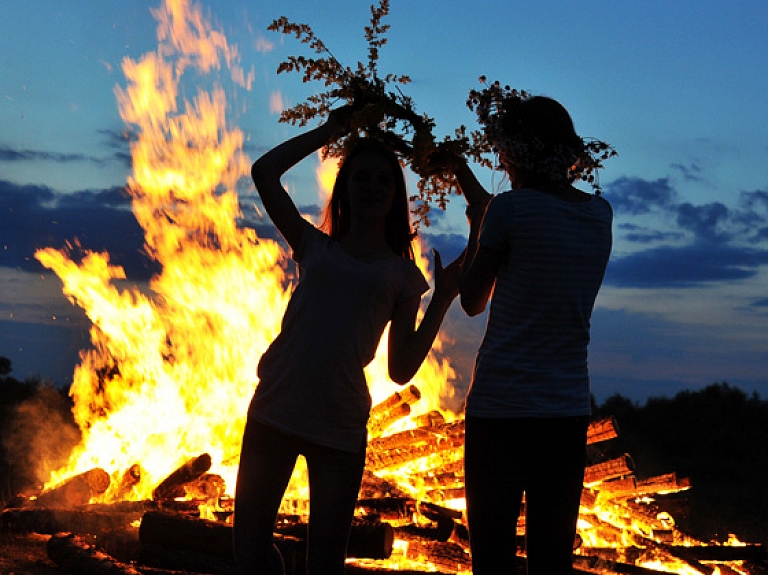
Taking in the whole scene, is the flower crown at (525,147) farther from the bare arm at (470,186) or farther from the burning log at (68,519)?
the burning log at (68,519)

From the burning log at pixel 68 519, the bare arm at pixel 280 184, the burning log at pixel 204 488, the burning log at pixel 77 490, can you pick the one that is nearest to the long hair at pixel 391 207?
the bare arm at pixel 280 184

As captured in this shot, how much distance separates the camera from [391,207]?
3678 millimetres

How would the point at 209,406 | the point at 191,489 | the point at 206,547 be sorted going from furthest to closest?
1. the point at 209,406
2. the point at 191,489
3. the point at 206,547

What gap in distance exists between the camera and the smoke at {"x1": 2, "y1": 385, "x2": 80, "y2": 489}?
35.8 ft

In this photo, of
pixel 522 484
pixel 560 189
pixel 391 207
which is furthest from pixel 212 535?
pixel 560 189

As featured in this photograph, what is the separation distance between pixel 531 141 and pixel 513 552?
1.57 metres

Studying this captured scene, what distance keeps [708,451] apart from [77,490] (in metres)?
13.8

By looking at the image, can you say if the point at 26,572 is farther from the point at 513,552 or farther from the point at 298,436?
the point at 513,552

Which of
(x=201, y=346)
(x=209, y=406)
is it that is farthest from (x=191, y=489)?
(x=201, y=346)

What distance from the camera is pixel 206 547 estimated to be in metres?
6.28

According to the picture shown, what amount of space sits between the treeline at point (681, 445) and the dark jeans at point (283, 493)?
6.11 meters

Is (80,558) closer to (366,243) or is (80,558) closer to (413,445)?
(413,445)

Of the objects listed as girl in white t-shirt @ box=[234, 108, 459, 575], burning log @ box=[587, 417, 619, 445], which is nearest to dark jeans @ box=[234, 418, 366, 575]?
girl in white t-shirt @ box=[234, 108, 459, 575]

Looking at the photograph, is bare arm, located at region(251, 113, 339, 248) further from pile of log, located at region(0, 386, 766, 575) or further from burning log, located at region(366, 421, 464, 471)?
burning log, located at region(366, 421, 464, 471)
